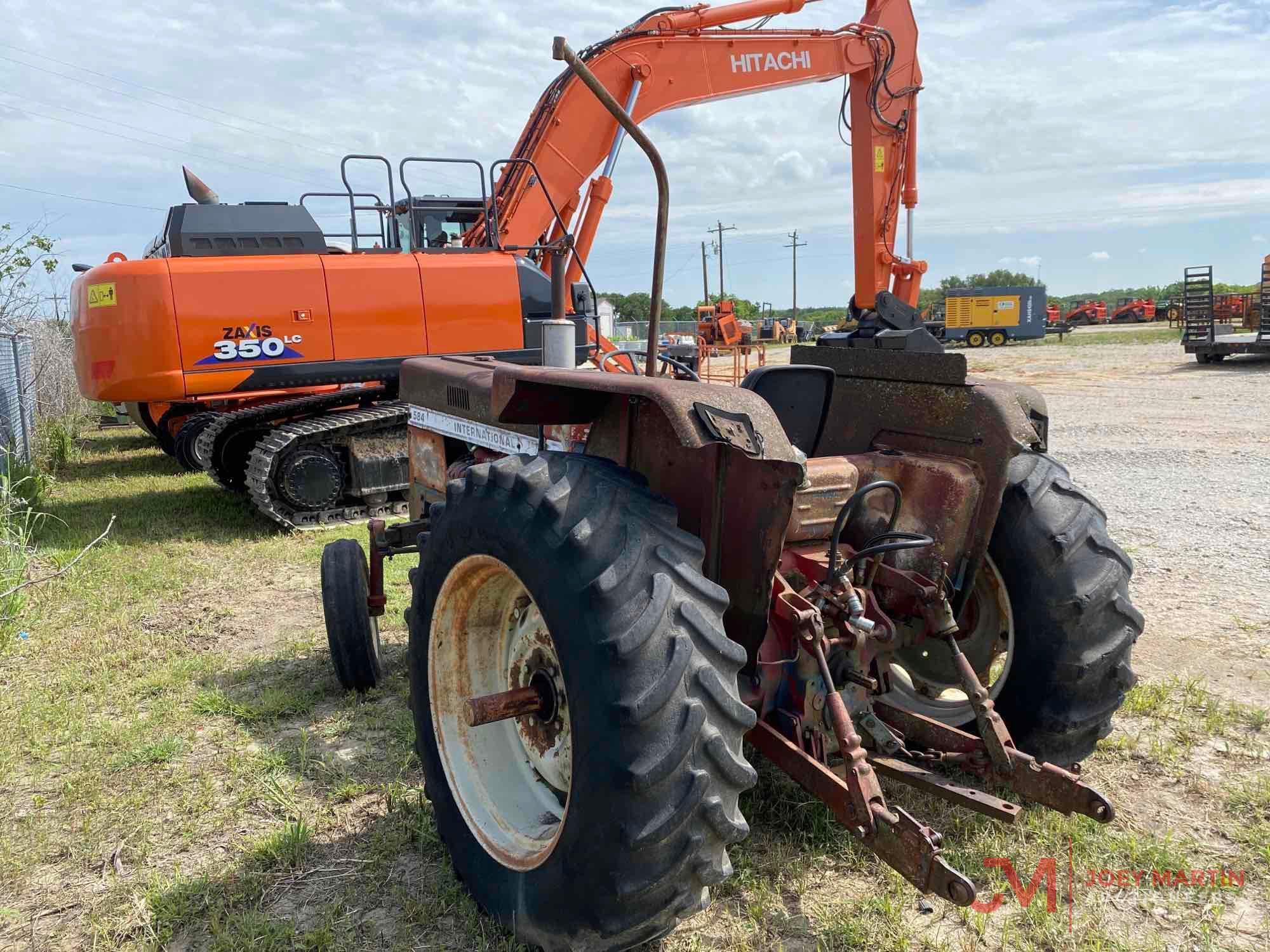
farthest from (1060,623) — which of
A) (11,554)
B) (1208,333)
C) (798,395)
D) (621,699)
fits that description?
(1208,333)

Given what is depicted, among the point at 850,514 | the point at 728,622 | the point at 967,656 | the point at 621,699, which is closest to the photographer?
the point at 621,699

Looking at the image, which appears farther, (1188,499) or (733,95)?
(733,95)

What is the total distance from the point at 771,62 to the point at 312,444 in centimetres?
614

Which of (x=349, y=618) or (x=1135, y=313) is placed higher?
(x=1135, y=313)

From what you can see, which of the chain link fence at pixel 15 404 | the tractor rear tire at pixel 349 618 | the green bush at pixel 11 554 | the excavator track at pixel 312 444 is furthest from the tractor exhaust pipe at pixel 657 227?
the chain link fence at pixel 15 404

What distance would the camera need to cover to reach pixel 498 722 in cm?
290

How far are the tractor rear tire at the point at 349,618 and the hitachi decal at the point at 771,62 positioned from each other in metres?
7.45

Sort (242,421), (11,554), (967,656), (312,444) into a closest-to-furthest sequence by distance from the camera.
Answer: (967,656) < (11,554) < (312,444) < (242,421)

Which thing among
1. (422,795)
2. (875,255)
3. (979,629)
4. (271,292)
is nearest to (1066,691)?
(979,629)

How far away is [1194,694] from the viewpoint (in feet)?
13.1

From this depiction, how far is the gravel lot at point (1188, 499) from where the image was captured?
458 cm

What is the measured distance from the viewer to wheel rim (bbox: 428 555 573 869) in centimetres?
265

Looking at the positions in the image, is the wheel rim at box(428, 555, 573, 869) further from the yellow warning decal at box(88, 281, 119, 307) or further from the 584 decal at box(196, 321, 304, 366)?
the yellow warning decal at box(88, 281, 119, 307)

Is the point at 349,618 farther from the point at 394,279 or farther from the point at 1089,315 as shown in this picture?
the point at 1089,315
